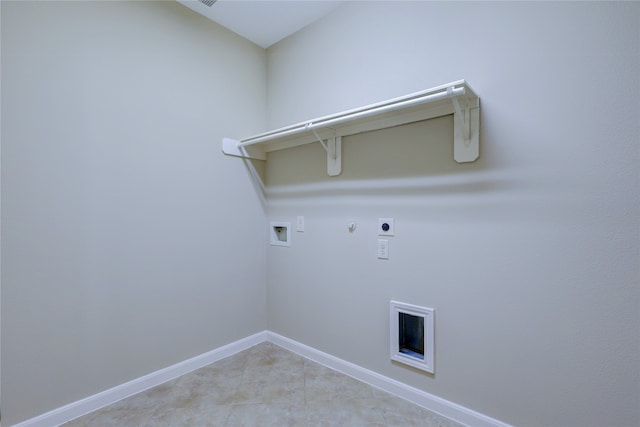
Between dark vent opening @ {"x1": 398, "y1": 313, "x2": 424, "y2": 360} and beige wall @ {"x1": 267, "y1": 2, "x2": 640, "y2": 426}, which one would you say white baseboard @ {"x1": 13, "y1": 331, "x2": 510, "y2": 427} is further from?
dark vent opening @ {"x1": 398, "y1": 313, "x2": 424, "y2": 360}

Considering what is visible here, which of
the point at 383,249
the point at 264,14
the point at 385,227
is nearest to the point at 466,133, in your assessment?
the point at 385,227

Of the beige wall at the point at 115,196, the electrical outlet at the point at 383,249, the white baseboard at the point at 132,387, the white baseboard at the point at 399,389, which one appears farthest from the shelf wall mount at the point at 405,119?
the white baseboard at the point at 132,387

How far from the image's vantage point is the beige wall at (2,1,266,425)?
4.93ft

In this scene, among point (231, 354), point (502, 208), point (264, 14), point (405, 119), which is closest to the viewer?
point (502, 208)

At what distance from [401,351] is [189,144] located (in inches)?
81.0

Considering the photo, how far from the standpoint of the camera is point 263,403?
178 centimetres

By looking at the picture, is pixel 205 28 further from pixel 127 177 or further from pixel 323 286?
pixel 323 286

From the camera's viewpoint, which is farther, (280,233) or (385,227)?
(280,233)

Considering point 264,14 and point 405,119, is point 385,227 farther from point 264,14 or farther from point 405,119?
point 264,14

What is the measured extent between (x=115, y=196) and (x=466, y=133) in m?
2.10

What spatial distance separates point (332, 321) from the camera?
2.21 meters

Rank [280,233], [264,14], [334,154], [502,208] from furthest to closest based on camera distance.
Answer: [280,233]
[264,14]
[334,154]
[502,208]

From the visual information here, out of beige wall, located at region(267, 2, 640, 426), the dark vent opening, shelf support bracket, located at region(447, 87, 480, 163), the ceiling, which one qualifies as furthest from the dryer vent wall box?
the ceiling

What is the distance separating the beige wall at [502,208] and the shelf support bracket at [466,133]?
43mm
